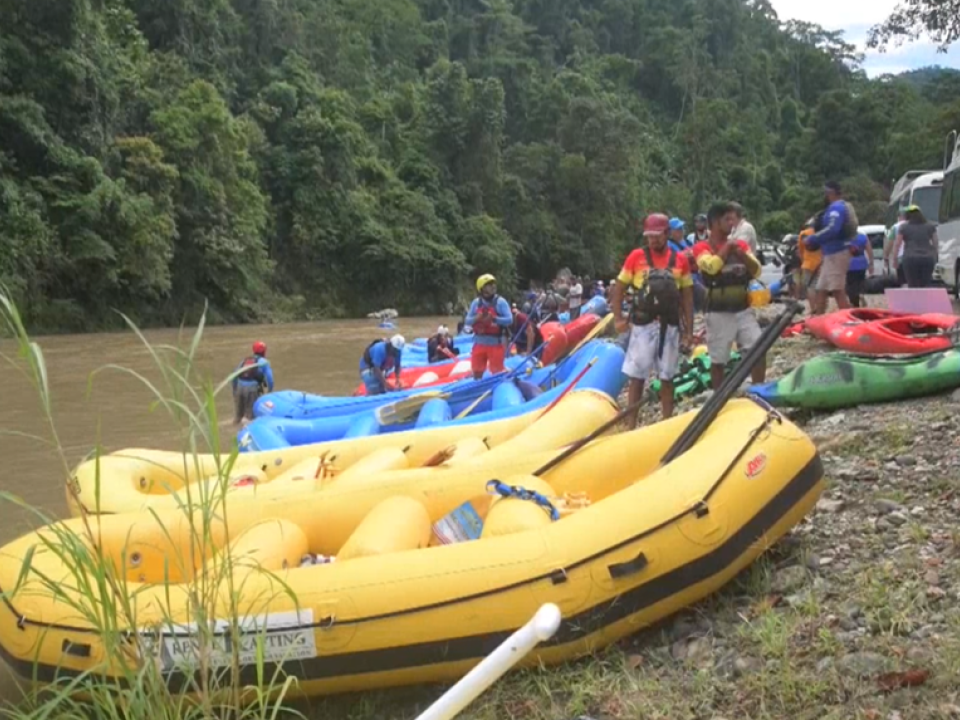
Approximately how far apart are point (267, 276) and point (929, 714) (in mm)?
31127

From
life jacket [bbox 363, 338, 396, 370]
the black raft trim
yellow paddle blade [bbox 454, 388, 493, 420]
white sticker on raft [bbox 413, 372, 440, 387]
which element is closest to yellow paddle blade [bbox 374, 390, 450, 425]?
yellow paddle blade [bbox 454, 388, 493, 420]

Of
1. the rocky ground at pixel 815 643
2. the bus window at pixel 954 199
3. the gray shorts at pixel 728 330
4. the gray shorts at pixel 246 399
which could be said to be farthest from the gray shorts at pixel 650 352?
the bus window at pixel 954 199

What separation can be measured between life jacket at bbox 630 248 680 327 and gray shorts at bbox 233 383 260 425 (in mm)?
5564

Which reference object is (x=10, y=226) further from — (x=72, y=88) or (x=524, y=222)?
(x=524, y=222)

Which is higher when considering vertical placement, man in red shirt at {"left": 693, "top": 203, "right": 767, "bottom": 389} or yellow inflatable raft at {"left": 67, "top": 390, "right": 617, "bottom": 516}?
man in red shirt at {"left": 693, "top": 203, "right": 767, "bottom": 389}

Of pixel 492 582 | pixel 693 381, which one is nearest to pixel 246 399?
pixel 693 381

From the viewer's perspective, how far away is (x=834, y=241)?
25.4 ft

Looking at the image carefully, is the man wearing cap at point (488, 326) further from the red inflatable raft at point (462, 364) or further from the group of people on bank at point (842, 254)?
the group of people on bank at point (842, 254)

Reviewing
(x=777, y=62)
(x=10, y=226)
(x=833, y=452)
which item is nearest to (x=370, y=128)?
(x=10, y=226)

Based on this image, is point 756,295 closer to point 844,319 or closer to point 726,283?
point 726,283

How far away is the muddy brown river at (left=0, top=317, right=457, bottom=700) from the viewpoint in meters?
7.53

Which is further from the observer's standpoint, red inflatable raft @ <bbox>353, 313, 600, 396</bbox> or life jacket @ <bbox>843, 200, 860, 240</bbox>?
red inflatable raft @ <bbox>353, 313, 600, 396</bbox>

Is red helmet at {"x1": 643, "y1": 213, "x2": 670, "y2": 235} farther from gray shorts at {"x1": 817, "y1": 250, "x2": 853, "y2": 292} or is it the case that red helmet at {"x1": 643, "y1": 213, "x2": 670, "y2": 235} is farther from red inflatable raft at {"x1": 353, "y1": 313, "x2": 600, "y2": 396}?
red inflatable raft at {"x1": 353, "y1": 313, "x2": 600, "y2": 396}

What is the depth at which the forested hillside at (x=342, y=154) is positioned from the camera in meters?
23.5
